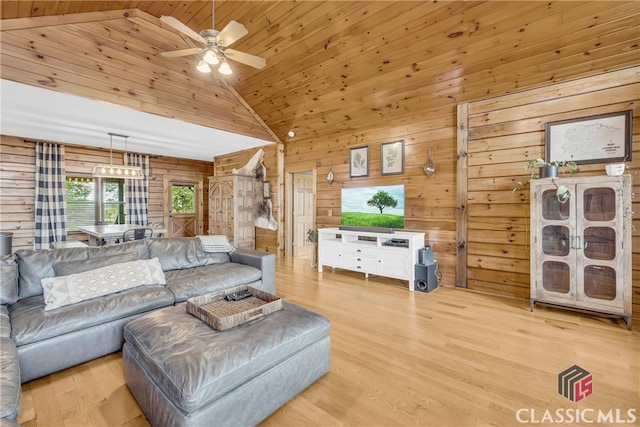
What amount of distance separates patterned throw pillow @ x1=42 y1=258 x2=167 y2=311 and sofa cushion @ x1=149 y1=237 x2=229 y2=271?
36 cm

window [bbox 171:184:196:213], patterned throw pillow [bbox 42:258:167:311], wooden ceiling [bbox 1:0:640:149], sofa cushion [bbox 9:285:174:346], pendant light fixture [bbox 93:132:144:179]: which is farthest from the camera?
window [bbox 171:184:196:213]

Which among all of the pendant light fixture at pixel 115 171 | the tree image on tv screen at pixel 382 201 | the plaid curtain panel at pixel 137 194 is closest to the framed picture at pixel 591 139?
the tree image on tv screen at pixel 382 201

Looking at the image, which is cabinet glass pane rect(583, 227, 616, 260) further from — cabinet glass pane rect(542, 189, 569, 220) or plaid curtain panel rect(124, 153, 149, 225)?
plaid curtain panel rect(124, 153, 149, 225)

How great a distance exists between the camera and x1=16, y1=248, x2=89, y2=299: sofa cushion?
2.21 meters

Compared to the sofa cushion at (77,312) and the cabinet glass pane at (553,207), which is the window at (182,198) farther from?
the cabinet glass pane at (553,207)

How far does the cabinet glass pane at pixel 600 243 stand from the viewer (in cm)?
256

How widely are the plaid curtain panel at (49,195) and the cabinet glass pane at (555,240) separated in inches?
319

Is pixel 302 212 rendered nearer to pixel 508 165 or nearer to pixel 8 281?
pixel 508 165

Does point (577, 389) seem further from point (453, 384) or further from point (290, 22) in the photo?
point (290, 22)

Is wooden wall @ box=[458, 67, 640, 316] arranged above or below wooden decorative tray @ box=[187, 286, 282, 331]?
above

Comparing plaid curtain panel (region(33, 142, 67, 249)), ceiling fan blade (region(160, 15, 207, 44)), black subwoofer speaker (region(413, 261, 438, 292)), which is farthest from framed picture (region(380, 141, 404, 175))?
plaid curtain panel (region(33, 142, 67, 249))

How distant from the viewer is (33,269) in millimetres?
2264

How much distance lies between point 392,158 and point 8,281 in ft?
14.7

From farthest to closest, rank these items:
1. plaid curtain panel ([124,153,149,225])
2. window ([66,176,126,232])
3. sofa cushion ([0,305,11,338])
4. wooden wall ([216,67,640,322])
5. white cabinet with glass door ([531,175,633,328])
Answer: plaid curtain panel ([124,153,149,225]) → window ([66,176,126,232]) → wooden wall ([216,67,640,322]) → white cabinet with glass door ([531,175,633,328]) → sofa cushion ([0,305,11,338])
